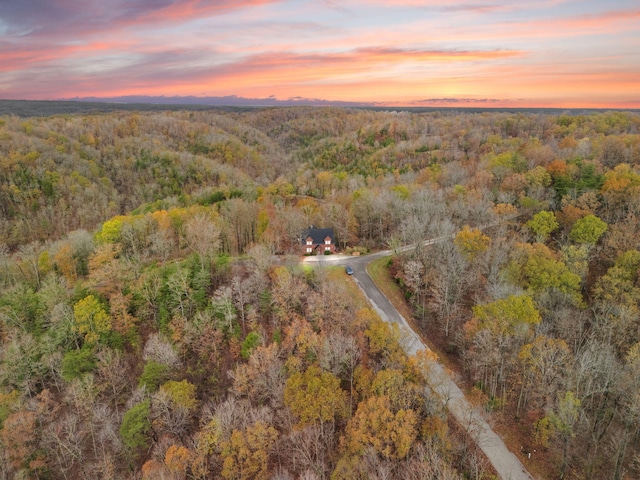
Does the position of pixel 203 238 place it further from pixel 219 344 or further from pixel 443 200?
pixel 443 200

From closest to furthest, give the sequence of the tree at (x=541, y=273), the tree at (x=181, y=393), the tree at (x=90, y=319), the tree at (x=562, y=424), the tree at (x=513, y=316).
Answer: the tree at (x=562, y=424)
the tree at (x=513, y=316)
the tree at (x=181, y=393)
the tree at (x=541, y=273)
the tree at (x=90, y=319)

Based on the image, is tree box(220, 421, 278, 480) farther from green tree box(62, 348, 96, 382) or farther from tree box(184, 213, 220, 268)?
tree box(184, 213, 220, 268)

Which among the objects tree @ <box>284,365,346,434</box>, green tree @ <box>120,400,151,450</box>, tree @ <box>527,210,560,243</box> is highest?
tree @ <box>527,210,560,243</box>

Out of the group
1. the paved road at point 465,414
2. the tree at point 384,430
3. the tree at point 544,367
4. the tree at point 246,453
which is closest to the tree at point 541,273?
the tree at point 544,367

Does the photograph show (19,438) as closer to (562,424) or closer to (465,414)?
(465,414)

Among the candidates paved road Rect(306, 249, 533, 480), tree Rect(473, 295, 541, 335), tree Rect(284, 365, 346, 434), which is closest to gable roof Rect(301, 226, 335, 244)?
paved road Rect(306, 249, 533, 480)

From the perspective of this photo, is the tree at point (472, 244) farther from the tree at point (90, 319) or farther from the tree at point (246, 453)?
the tree at point (90, 319)

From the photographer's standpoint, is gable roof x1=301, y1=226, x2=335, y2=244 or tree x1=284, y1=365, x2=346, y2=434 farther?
gable roof x1=301, y1=226, x2=335, y2=244
